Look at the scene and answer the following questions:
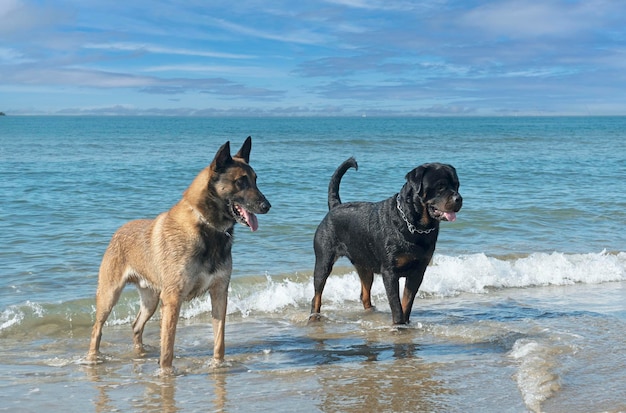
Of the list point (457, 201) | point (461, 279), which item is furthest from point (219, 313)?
point (461, 279)

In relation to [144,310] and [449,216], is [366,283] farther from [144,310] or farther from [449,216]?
[144,310]

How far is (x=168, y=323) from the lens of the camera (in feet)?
19.5

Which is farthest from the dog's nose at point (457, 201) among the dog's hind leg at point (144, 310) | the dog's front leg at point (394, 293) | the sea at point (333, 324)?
the dog's hind leg at point (144, 310)

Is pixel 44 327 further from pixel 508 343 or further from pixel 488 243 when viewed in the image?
pixel 488 243

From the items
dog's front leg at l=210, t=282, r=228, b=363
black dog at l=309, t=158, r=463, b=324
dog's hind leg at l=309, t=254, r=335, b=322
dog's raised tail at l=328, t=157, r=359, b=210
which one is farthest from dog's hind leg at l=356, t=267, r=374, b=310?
dog's front leg at l=210, t=282, r=228, b=363

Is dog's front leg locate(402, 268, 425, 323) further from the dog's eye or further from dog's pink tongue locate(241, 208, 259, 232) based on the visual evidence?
the dog's eye

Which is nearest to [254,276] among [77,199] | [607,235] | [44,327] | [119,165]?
[44,327]

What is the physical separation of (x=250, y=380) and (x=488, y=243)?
8.08 meters

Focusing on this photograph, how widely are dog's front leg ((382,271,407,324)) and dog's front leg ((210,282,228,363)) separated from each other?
1929 millimetres

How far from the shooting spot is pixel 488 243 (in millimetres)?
13000

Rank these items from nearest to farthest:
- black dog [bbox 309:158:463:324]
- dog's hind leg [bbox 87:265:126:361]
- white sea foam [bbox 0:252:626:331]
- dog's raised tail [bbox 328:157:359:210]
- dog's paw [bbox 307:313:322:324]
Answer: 1. dog's hind leg [bbox 87:265:126:361]
2. black dog [bbox 309:158:463:324]
3. dog's paw [bbox 307:313:322:324]
4. dog's raised tail [bbox 328:157:359:210]
5. white sea foam [bbox 0:252:626:331]

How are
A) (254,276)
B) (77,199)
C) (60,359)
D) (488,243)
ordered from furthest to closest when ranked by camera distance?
1. (77,199)
2. (488,243)
3. (254,276)
4. (60,359)

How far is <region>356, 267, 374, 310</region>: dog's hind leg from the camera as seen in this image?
8109 millimetres

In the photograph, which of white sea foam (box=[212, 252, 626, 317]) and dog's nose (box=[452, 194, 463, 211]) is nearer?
dog's nose (box=[452, 194, 463, 211])
